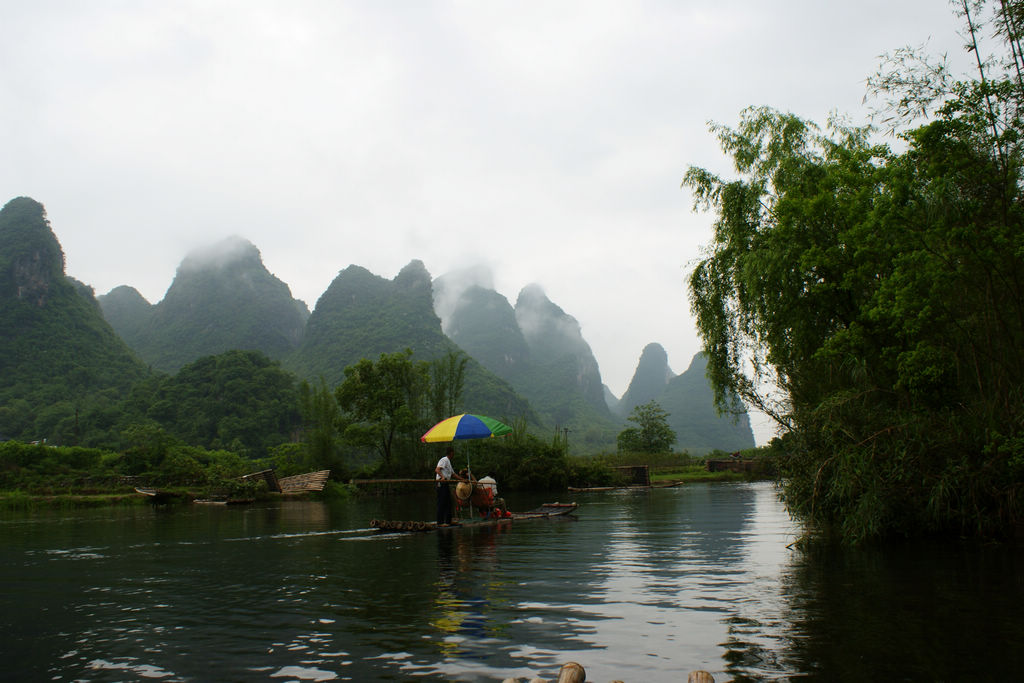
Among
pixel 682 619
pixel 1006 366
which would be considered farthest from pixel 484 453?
pixel 682 619

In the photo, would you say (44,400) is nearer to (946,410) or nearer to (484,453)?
(484,453)

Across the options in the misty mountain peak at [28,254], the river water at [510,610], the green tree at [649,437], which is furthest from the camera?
the misty mountain peak at [28,254]

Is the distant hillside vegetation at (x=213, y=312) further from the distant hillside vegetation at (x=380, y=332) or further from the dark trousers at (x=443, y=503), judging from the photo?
the dark trousers at (x=443, y=503)

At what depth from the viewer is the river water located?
5.50 m

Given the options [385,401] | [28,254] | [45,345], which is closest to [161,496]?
[385,401]

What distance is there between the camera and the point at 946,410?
12422 millimetres

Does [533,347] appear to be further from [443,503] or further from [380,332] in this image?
[443,503]

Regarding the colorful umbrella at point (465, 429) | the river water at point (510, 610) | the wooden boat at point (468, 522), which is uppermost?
the colorful umbrella at point (465, 429)

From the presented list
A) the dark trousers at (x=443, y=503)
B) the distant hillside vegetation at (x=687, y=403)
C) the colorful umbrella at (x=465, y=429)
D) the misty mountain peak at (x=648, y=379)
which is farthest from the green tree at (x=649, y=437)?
the misty mountain peak at (x=648, y=379)

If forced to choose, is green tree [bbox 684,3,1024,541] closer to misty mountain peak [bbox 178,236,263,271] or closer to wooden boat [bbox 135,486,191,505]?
wooden boat [bbox 135,486,191,505]

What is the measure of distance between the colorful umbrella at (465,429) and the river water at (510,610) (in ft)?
8.12

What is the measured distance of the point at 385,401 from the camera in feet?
146

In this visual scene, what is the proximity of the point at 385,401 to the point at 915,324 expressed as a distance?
1439 inches

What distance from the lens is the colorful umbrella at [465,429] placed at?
1602cm
